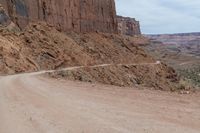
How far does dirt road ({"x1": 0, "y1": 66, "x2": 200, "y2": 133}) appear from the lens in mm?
10641

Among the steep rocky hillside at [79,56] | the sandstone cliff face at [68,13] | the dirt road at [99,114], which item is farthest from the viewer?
the sandstone cliff face at [68,13]

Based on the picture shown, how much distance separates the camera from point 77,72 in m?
45.9

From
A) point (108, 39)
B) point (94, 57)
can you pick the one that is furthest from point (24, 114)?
point (108, 39)

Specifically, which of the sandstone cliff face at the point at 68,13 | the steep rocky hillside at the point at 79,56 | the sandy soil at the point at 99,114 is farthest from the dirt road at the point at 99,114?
the sandstone cliff face at the point at 68,13

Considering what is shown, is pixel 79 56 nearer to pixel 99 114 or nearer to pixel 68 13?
pixel 68 13

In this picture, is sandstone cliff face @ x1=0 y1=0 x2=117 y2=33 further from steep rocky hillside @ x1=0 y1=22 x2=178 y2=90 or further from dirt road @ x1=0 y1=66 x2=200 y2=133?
dirt road @ x1=0 y1=66 x2=200 y2=133

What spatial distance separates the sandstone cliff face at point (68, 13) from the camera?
58231 mm

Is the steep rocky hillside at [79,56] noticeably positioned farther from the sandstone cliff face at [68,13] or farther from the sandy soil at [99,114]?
the sandy soil at [99,114]

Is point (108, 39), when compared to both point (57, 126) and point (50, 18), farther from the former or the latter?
point (57, 126)

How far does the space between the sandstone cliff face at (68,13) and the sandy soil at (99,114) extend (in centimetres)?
4090

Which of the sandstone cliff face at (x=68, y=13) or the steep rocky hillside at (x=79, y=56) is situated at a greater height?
the sandstone cliff face at (x=68, y=13)

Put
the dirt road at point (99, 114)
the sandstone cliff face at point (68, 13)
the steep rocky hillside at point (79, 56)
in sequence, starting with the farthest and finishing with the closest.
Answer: the sandstone cliff face at point (68, 13), the steep rocky hillside at point (79, 56), the dirt road at point (99, 114)

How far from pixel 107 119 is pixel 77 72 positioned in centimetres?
3404

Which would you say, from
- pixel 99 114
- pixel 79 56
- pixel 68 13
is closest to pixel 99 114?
pixel 99 114
